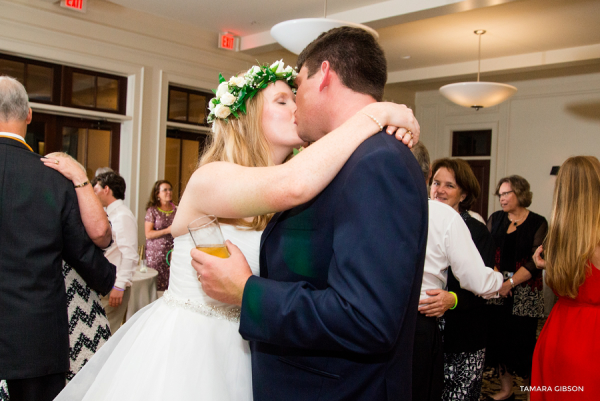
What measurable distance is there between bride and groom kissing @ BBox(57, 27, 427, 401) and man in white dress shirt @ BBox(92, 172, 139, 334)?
190 centimetres

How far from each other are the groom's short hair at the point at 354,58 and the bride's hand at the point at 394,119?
9 centimetres

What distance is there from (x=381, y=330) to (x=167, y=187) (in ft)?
16.1

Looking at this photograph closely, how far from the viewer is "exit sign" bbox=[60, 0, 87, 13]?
16.9ft

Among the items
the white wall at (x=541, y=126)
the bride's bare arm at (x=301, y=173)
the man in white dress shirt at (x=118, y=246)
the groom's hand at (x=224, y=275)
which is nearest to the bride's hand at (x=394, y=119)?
the bride's bare arm at (x=301, y=173)

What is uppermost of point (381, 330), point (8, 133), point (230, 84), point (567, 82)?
point (567, 82)

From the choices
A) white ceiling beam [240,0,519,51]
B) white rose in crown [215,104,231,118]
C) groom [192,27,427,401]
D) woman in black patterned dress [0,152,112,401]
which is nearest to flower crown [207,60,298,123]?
white rose in crown [215,104,231,118]

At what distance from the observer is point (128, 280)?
3.44 metres

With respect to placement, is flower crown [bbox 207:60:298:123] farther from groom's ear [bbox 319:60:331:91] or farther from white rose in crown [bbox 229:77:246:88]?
groom's ear [bbox 319:60:331:91]

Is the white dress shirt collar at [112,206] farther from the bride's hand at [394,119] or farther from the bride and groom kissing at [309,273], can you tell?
the bride's hand at [394,119]

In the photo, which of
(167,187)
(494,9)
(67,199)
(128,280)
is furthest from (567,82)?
(67,199)

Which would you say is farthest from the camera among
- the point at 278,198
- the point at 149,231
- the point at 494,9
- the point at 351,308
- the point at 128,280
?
the point at 494,9

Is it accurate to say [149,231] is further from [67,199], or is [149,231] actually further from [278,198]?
[278,198]

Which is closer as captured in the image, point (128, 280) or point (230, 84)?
point (230, 84)

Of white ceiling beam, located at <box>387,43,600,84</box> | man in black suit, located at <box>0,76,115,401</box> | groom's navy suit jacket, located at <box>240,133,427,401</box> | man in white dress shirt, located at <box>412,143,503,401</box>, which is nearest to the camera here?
groom's navy suit jacket, located at <box>240,133,427,401</box>
